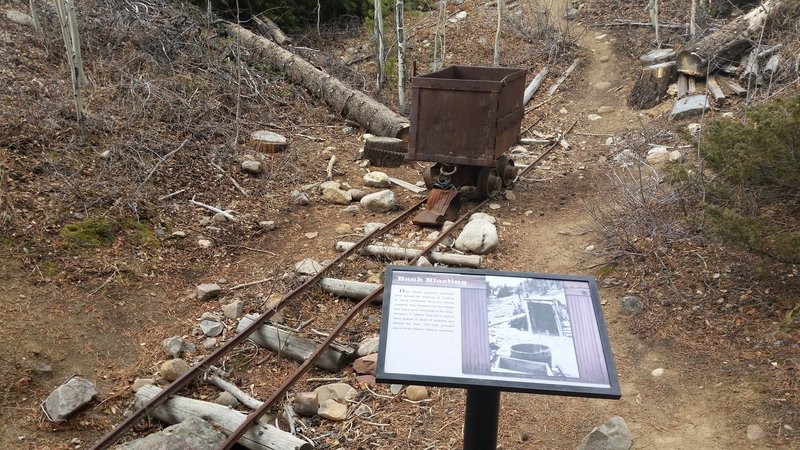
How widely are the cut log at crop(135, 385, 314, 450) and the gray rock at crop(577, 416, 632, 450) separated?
1.84m

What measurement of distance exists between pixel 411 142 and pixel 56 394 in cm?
518

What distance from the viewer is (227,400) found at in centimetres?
499

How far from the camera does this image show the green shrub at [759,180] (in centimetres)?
513

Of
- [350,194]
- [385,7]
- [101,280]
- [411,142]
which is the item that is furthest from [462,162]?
[385,7]

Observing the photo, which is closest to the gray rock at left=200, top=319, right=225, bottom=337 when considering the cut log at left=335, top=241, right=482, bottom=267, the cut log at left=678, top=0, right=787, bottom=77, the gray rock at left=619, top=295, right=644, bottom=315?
the cut log at left=335, top=241, right=482, bottom=267

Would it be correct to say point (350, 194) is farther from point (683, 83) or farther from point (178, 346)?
point (683, 83)

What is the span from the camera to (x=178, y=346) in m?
5.73

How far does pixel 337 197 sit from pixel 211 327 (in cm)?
343

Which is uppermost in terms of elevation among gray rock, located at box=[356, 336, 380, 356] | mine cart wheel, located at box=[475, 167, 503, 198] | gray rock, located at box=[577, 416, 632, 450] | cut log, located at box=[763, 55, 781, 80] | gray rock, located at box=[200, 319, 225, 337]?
cut log, located at box=[763, 55, 781, 80]

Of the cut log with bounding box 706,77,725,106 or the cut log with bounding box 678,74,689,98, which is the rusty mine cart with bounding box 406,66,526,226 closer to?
the cut log with bounding box 706,77,725,106

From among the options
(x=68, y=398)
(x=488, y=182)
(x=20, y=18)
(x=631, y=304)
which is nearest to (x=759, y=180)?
(x=631, y=304)

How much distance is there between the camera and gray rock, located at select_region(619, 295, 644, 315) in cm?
596

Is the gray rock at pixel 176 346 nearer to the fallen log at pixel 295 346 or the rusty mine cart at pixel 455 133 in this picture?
the fallen log at pixel 295 346

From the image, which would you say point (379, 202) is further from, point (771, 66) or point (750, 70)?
point (771, 66)
